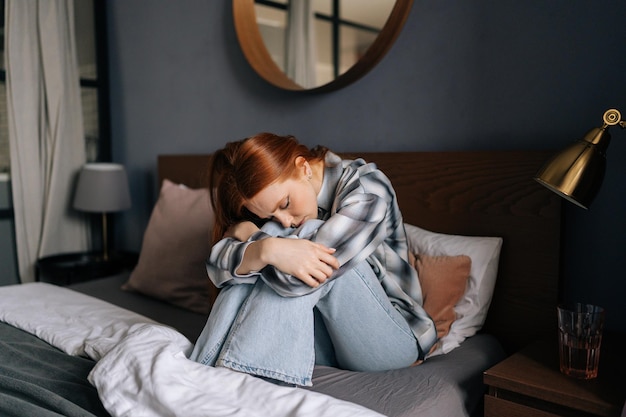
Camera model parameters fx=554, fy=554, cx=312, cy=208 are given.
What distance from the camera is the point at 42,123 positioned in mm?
2855

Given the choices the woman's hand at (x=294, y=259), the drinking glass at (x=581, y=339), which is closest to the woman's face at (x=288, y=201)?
the woman's hand at (x=294, y=259)

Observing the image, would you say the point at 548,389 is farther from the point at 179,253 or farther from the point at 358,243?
the point at 179,253

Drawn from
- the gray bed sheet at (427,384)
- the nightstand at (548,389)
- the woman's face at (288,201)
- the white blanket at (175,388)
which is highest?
the woman's face at (288,201)

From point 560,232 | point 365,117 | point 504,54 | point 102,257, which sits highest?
point 504,54

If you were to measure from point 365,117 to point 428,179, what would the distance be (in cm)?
38

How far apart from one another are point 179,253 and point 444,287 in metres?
1.00

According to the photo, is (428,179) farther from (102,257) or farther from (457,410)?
(102,257)

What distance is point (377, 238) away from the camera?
1.30 m

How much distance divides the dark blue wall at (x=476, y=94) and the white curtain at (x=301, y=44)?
0.09 m

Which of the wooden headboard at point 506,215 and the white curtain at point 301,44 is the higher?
the white curtain at point 301,44

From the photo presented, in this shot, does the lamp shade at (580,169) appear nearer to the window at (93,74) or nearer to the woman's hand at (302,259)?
the woman's hand at (302,259)

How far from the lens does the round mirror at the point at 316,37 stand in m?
1.89

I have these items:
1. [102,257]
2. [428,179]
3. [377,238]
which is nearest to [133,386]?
[377,238]

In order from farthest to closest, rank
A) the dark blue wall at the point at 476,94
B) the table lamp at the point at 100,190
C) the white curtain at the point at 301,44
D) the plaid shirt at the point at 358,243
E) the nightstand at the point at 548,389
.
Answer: the table lamp at the point at 100,190
the white curtain at the point at 301,44
the dark blue wall at the point at 476,94
the plaid shirt at the point at 358,243
the nightstand at the point at 548,389
